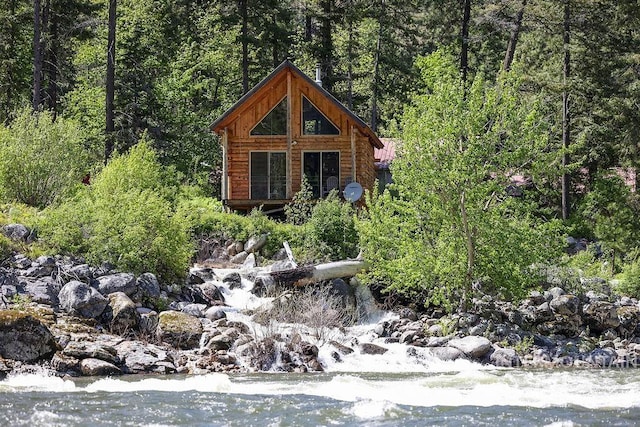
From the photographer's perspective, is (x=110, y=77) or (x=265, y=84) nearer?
(x=265, y=84)

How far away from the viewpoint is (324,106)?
30.7 metres

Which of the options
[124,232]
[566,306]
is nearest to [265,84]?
[124,232]

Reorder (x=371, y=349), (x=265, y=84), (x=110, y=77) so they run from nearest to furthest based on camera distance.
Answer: (x=371, y=349), (x=265, y=84), (x=110, y=77)

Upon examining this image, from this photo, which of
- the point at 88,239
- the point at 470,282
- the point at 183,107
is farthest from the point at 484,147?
the point at 183,107

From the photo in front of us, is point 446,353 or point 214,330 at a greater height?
point 214,330

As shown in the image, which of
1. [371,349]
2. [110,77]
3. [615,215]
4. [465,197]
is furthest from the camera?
[110,77]

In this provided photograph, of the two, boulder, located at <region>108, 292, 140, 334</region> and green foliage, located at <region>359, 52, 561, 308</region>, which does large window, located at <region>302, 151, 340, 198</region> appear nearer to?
green foliage, located at <region>359, 52, 561, 308</region>

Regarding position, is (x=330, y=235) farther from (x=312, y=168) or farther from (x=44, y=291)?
(x=44, y=291)

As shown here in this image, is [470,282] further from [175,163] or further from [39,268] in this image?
[175,163]

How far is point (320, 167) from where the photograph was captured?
30.8 metres

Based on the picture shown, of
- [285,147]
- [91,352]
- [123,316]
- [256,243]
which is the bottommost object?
[91,352]

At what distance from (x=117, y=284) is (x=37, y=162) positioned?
6.97 m

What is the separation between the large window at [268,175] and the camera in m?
30.7

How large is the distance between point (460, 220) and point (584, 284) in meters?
4.99
